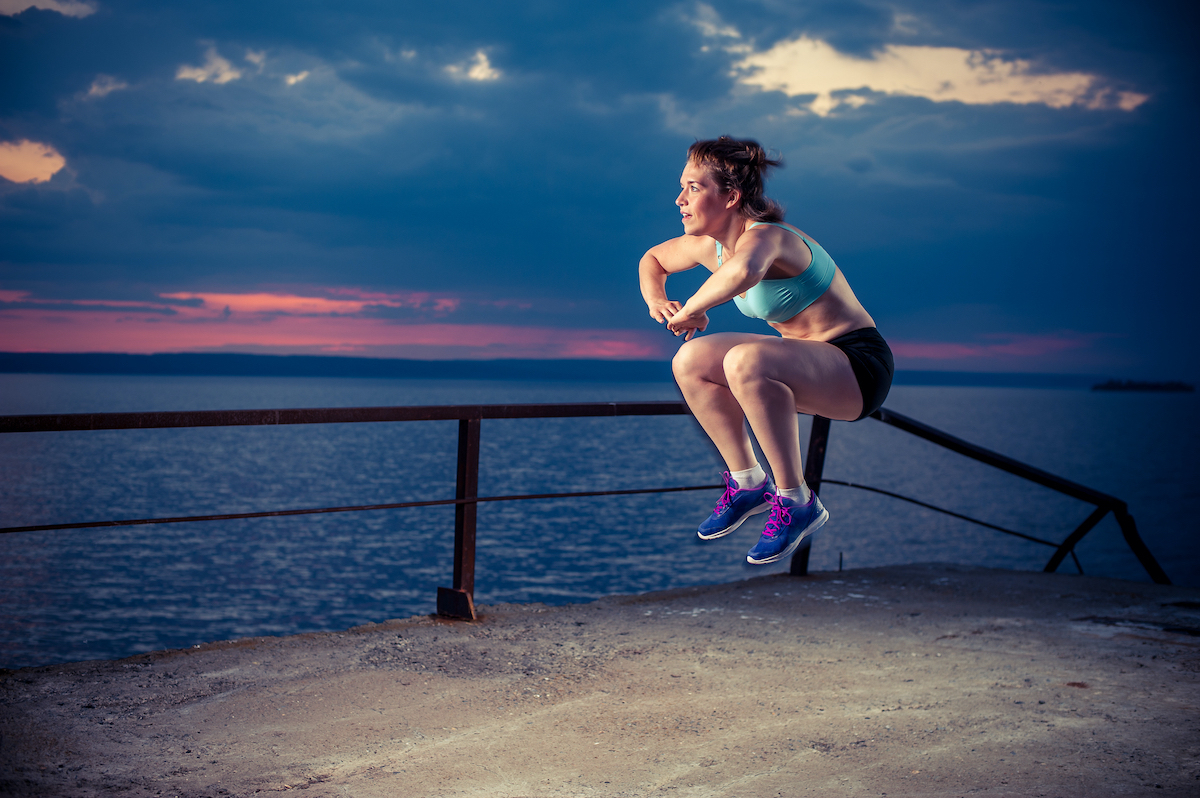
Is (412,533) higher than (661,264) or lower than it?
lower

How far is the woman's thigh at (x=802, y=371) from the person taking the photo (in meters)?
2.01

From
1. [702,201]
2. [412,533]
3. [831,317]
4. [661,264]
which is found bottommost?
[412,533]

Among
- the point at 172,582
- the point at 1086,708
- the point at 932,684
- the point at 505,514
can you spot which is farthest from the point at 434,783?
the point at 505,514

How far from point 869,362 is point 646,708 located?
197 cm

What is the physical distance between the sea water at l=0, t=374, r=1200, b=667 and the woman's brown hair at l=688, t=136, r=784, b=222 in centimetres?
1310

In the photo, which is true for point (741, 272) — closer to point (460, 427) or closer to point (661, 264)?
point (661, 264)

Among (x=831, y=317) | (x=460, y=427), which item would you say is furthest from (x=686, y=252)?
(x=460, y=427)

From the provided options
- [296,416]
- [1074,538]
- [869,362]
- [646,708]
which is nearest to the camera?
[869,362]

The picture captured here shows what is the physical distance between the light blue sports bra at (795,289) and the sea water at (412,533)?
1302cm

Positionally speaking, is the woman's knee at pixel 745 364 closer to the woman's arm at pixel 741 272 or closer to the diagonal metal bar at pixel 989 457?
the woman's arm at pixel 741 272

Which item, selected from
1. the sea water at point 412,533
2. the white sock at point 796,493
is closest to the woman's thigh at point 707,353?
the white sock at point 796,493

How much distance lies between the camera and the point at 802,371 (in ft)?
6.71

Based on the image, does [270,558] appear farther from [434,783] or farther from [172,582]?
[434,783]

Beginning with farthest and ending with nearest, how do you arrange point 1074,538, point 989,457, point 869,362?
point 1074,538 < point 989,457 < point 869,362
